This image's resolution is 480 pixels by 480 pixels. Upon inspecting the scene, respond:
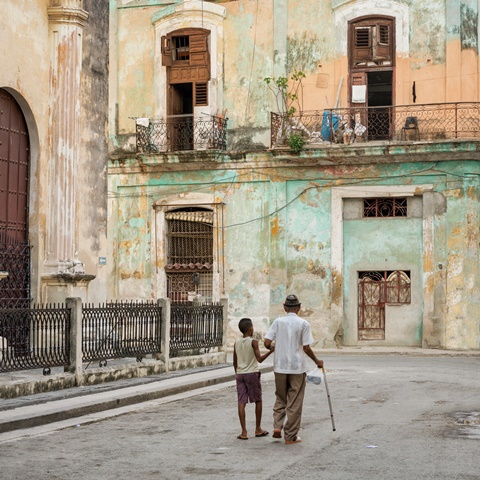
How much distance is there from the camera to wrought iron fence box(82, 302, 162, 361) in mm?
15680

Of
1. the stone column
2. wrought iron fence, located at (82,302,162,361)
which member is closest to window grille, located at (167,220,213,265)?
wrought iron fence, located at (82,302,162,361)

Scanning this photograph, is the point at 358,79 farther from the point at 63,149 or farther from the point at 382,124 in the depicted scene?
the point at 63,149

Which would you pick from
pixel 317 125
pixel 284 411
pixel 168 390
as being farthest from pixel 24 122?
pixel 317 125

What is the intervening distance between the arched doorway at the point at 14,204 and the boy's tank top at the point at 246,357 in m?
6.74

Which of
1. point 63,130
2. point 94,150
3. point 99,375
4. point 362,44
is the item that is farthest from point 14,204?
point 362,44

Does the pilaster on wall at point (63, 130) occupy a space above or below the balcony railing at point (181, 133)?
below

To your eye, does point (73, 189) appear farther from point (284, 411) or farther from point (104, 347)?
point (284, 411)

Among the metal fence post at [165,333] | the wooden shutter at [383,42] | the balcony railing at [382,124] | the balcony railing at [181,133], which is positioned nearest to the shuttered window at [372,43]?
the wooden shutter at [383,42]

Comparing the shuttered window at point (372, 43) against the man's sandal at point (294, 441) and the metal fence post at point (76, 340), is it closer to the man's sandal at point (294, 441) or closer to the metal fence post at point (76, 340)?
the metal fence post at point (76, 340)

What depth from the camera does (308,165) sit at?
29094mm

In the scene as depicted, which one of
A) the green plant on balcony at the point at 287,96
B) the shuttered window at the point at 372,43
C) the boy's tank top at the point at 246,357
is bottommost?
the boy's tank top at the point at 246,357

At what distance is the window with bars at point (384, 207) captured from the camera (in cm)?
2853

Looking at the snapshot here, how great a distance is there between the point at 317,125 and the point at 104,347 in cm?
1416

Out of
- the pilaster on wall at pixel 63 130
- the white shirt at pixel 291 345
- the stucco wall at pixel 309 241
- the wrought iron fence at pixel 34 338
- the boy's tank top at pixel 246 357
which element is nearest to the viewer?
the white shirt at pixel 291 345
